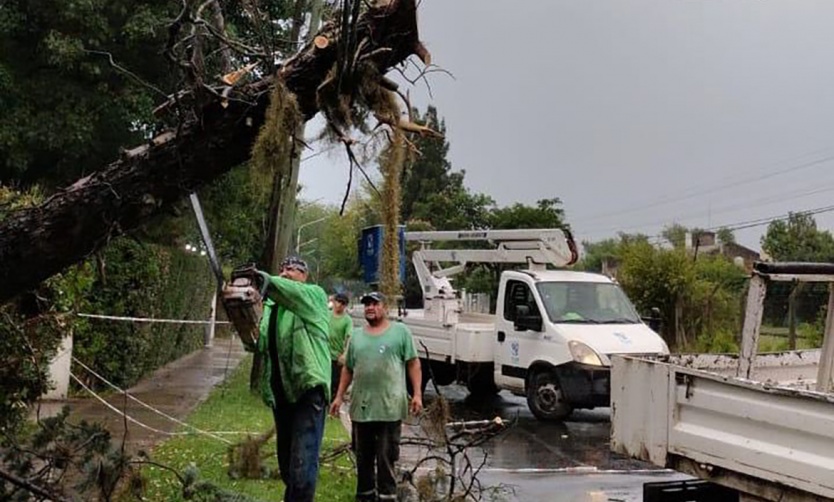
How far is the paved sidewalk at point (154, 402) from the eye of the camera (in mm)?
9797

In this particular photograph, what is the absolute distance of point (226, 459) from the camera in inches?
318

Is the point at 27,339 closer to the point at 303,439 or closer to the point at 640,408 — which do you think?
the point at 303,439

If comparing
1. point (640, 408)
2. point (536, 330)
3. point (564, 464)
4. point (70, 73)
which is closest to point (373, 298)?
point (640, 408)

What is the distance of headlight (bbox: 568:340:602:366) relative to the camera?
11875mm

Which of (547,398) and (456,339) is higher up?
(456,339)

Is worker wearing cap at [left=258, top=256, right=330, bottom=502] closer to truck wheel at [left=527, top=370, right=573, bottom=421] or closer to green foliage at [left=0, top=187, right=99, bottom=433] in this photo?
green foliage at [left=0, top=187, right=99, bottom=433]

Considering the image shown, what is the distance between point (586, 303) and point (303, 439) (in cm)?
833

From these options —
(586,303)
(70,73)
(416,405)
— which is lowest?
(416,405)

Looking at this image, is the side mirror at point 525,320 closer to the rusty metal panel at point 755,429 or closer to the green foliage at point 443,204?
the rusty metal panel at point 755,429

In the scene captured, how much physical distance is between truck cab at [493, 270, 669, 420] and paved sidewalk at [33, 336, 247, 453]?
15.1 feet

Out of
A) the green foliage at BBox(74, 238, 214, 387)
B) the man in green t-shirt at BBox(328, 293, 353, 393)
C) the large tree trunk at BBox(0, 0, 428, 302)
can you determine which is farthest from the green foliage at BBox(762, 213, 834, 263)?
the large tree trunk at BBox(0, 0, 428, 302)

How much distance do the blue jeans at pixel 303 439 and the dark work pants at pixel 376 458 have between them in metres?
1.00

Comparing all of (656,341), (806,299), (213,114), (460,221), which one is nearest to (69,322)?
(213,114)

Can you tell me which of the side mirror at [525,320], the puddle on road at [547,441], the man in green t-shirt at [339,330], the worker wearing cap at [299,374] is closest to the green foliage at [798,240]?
the puddle on road at [547,441]
